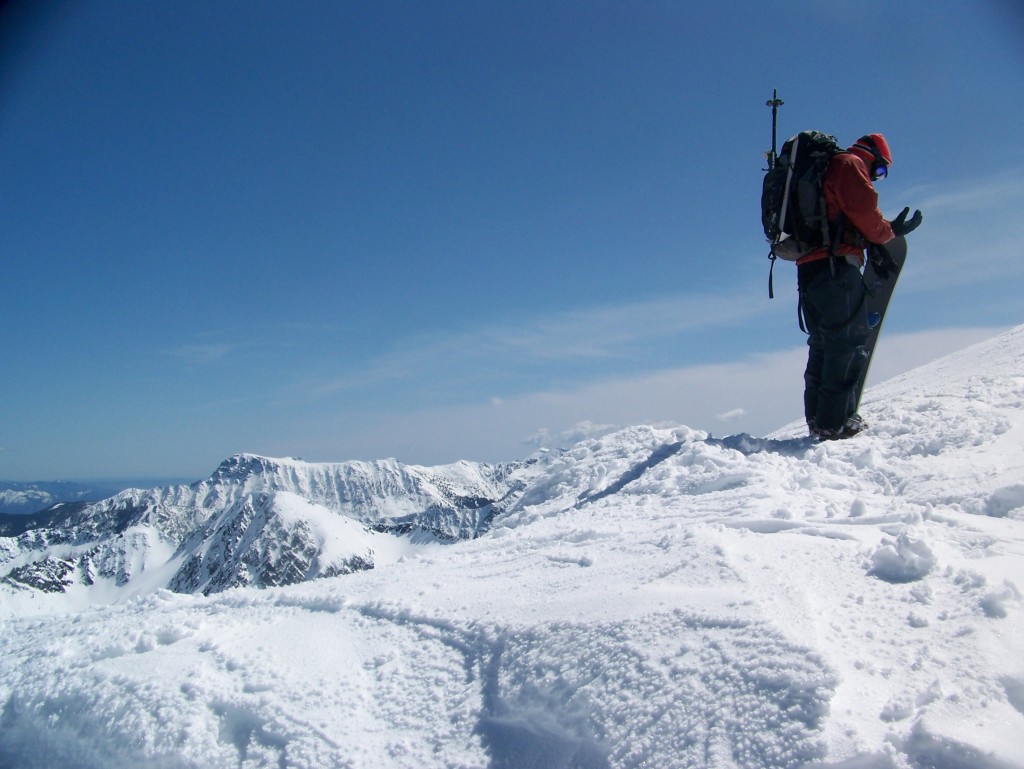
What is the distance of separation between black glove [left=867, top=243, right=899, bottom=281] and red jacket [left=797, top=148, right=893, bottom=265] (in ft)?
1.46

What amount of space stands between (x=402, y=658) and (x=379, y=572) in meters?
2.44

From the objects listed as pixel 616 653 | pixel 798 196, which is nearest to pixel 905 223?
pixel 798 196

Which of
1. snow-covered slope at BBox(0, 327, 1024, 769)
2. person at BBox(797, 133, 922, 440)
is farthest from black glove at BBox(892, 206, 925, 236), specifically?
snow-covered slope at BBox(0, 327, 1024, 769)

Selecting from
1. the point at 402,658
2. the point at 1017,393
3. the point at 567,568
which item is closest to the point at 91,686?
the point at 402,658

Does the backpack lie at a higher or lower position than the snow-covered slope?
higher

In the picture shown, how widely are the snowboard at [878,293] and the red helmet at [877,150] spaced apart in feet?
3.83

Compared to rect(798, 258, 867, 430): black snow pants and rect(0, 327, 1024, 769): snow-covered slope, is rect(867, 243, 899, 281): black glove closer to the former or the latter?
rect(798, 258, 867, 430): black snow pants

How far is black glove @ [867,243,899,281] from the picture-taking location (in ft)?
28.0

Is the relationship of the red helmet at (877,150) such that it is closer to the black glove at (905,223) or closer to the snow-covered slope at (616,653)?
the black glove at (905,223)

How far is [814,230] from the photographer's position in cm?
822

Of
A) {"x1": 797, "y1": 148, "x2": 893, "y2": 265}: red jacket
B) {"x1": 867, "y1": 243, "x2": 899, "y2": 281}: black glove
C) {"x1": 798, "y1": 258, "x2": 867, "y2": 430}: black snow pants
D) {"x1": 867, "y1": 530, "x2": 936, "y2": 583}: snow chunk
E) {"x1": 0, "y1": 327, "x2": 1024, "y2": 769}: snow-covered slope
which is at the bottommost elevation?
{"x1": 0, "y1": 327, "x2": 1024, "y2": 769}: snow-covered slope

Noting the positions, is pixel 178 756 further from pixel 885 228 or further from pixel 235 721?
pixel 885 228

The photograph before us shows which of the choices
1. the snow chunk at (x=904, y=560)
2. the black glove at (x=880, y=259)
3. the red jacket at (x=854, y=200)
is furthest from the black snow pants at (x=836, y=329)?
the snow chunk at (x=904, y=560)

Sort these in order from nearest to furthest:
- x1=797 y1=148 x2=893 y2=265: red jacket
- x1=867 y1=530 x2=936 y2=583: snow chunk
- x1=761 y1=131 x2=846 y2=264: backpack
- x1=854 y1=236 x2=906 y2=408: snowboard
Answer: x1=867 y1=530 x2=936 y2=583: snow chunk
x1=797 y1=148 x2=893 y2=265: red jacket
x1=761 y1=131 x2=846 y2=264: backpack
x1=854 y1=236 x2=906 y2=408: snowboard
